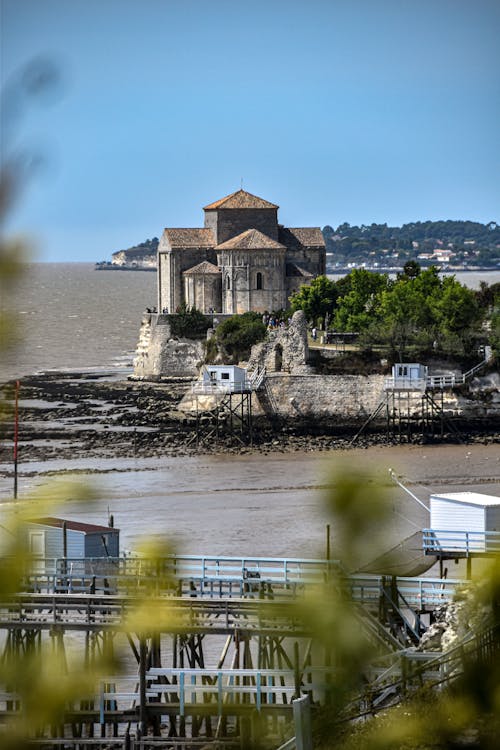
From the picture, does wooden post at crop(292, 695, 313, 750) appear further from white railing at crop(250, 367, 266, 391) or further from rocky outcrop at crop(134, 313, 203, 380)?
rocky outcrop at crop(134, 313, 203, 380)

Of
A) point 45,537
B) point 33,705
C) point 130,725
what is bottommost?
point 130,725

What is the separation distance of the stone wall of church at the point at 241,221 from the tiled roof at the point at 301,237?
0.59m

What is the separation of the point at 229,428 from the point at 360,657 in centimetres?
4025

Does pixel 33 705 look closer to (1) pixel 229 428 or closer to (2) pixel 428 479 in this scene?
(2) pixel 428 479

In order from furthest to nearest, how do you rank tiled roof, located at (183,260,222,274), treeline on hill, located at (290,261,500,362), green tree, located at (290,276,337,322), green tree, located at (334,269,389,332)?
tiled roof, located at (183,260,222,274), green tree, located at (290,276,337,322), green tree, located at (334,269,389,332), treeline on hill, located at (290,261,500,362)

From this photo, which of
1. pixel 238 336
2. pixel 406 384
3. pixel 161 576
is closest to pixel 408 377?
pixel 406 384

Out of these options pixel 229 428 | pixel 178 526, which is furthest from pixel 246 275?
pixel 178 526

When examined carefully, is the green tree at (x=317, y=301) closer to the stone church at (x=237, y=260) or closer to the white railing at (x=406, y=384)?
the stone church at (x=237, y=260)

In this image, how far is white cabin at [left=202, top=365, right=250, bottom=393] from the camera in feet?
173

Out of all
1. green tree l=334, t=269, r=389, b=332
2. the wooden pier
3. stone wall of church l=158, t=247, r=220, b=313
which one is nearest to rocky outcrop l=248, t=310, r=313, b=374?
green tree l=334, t=269, r=389, b=332

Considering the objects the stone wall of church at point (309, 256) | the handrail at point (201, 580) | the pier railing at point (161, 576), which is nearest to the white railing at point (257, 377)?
the stone wall of church at point (309, 256)

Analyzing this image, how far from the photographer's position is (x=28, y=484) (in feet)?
125

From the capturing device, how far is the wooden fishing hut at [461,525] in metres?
21.5

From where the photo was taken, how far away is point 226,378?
5375 cm
